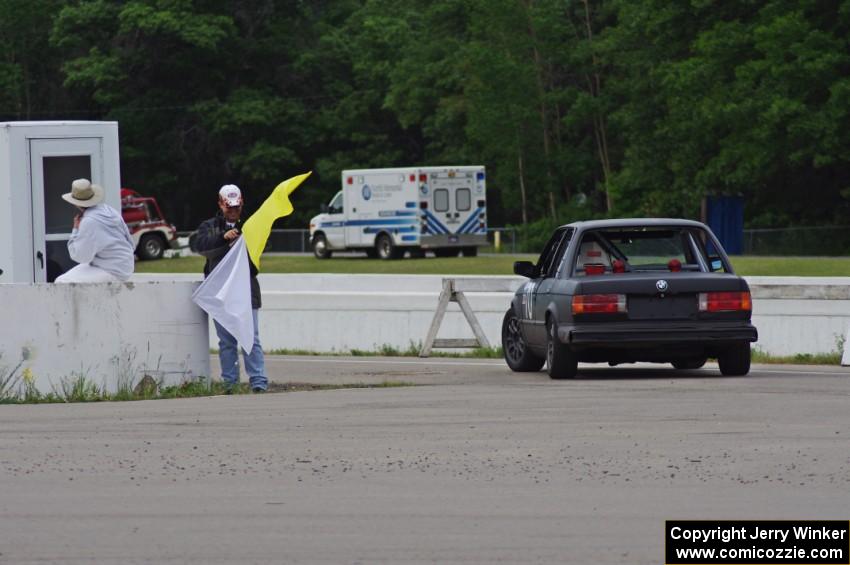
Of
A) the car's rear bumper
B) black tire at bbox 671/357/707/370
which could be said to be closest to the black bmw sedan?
the car's rear bumper

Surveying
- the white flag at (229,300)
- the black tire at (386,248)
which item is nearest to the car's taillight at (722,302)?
the white flag at (229,300)

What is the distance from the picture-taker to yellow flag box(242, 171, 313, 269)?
1504 centimetres

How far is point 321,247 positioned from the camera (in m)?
59.8

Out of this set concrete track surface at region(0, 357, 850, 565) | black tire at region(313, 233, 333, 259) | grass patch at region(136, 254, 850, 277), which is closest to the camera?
concrete track surface at region(0, 357, 850, 565)

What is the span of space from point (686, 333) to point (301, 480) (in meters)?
6.85

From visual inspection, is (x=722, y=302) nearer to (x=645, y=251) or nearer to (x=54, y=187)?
(x=645, y=251)

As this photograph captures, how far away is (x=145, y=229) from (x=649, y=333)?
41510 mm

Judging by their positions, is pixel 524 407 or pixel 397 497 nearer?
pixel 397 497

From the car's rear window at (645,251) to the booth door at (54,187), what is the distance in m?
6.06

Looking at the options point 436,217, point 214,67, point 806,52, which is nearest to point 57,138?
point 436,217

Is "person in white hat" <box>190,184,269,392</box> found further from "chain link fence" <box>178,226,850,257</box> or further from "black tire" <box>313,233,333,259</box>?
"black tire" <box>313,233,333,259</box>

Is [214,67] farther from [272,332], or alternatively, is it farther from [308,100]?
[272,332]

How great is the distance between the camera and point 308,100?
82562 mm

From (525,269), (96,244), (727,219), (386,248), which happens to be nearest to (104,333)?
(96,244)
